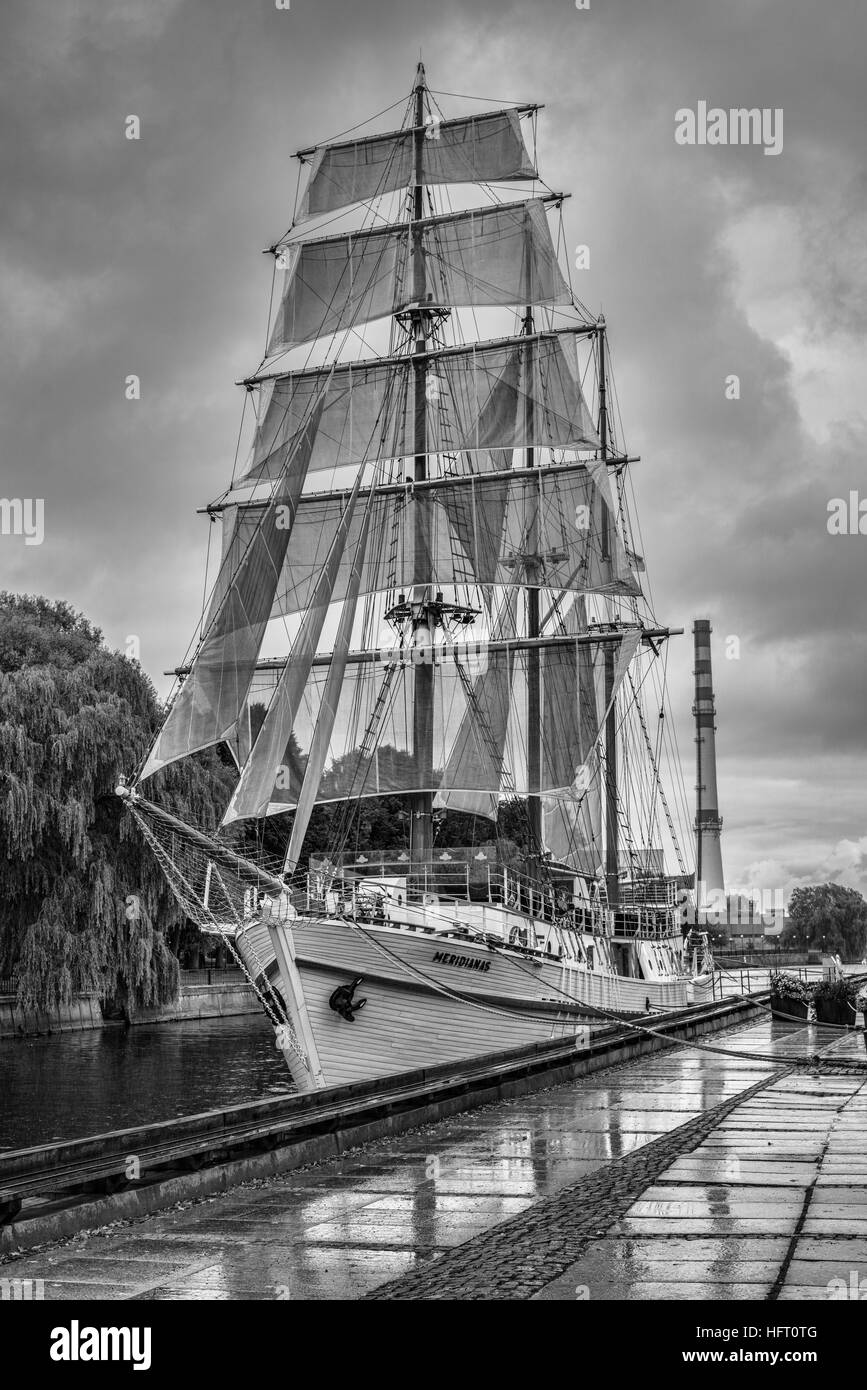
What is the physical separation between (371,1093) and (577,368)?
33014 mm

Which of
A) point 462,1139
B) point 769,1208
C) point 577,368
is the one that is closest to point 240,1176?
point 462,1139

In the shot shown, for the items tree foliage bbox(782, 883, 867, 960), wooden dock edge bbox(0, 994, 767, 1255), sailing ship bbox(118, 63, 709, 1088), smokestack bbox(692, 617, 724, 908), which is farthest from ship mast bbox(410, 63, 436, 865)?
tree foliage bbox(782, 883, 867, 960)

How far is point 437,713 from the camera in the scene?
36688mm

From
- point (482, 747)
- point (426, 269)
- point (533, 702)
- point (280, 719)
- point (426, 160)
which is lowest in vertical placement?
point (280, 719)

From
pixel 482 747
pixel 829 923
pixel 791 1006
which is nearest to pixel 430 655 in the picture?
pixel 482 747

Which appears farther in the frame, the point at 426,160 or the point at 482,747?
the point at 426,160

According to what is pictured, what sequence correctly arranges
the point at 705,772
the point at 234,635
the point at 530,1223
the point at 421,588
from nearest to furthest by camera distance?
the point at 530,1223
the point at 234,635
the point at 421,588
the point at 705,772

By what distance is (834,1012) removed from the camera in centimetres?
2833

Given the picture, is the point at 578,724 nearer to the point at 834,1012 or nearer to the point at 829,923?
the point at 834,1012

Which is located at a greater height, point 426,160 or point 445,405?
point 426,160

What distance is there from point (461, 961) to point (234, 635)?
25.9ft

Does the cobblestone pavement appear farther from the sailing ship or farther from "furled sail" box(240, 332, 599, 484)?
"furled sail" box(240, 332, 599, 484)

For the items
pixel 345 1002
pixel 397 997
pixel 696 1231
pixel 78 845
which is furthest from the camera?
pixel 78 845
